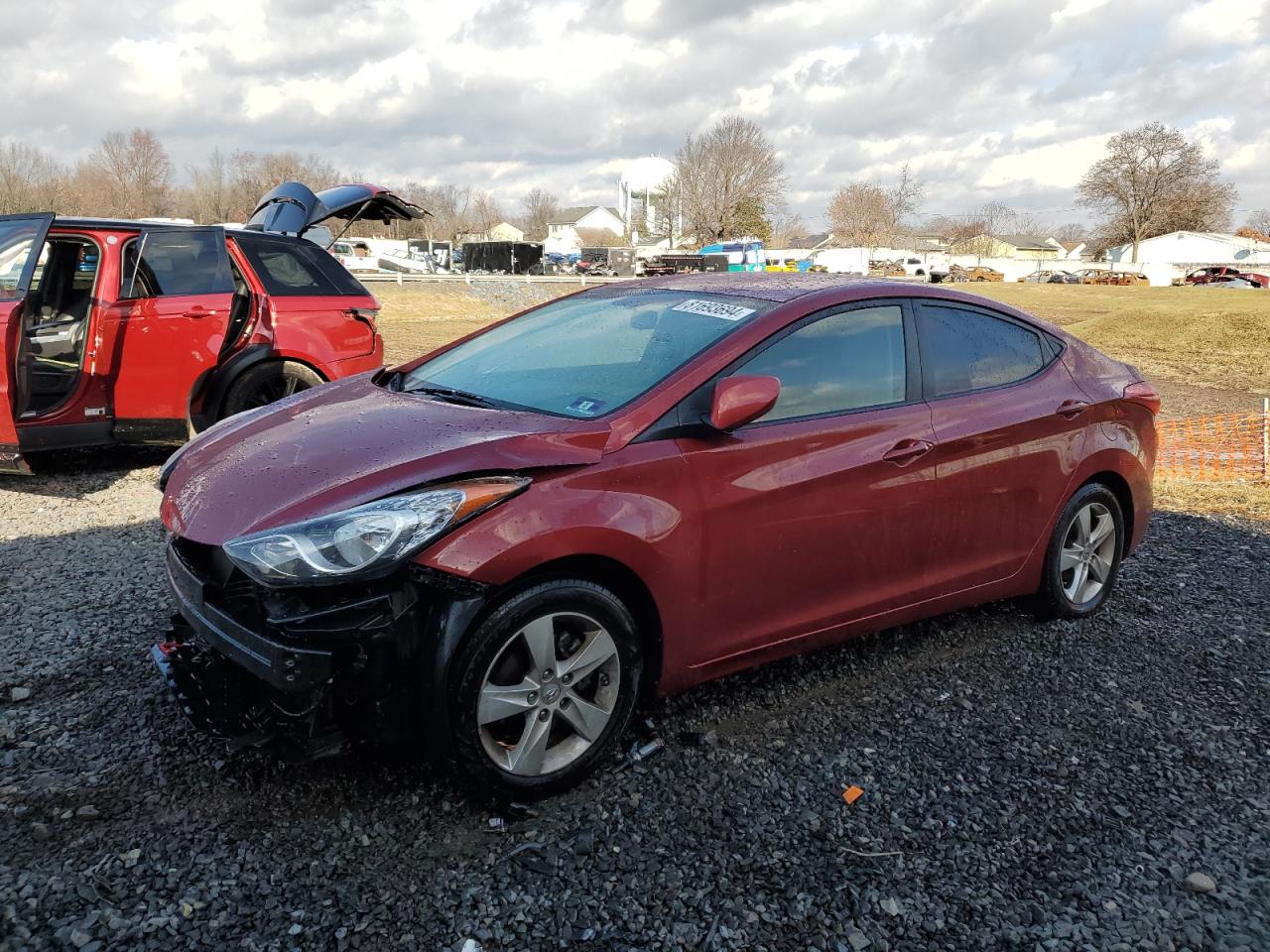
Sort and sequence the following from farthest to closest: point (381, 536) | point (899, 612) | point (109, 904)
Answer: point (899, 612), point (381, 536), point (109, 904)

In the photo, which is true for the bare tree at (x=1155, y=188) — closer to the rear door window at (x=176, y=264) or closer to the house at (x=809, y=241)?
the house at (x=809, y=241)

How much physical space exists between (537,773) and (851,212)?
302 ft

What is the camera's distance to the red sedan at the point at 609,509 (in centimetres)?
264

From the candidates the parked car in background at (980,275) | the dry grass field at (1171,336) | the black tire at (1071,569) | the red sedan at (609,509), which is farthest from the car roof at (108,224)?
the parked car in background at (980,275)

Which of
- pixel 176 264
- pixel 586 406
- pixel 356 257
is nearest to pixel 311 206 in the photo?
pixel 176 264

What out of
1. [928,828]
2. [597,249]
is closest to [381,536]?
[928,828]

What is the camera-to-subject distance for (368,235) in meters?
81.3

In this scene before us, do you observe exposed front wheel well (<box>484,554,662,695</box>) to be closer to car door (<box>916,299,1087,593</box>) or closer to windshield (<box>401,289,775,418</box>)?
windshield (<box>401,289,775,418</box>)

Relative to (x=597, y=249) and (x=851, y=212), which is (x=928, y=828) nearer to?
(x=597, y=249)

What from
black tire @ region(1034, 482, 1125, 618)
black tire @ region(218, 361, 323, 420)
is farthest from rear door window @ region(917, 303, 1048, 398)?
black tire @ region(218, 361, 323, 420)

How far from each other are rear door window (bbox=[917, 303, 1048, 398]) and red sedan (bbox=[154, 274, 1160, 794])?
1 centimetres

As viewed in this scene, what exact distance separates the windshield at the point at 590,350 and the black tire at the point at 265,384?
3191 millimetres

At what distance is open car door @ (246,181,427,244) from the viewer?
25.2ft

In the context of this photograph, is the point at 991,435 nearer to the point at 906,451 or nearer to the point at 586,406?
the point at 906,451
